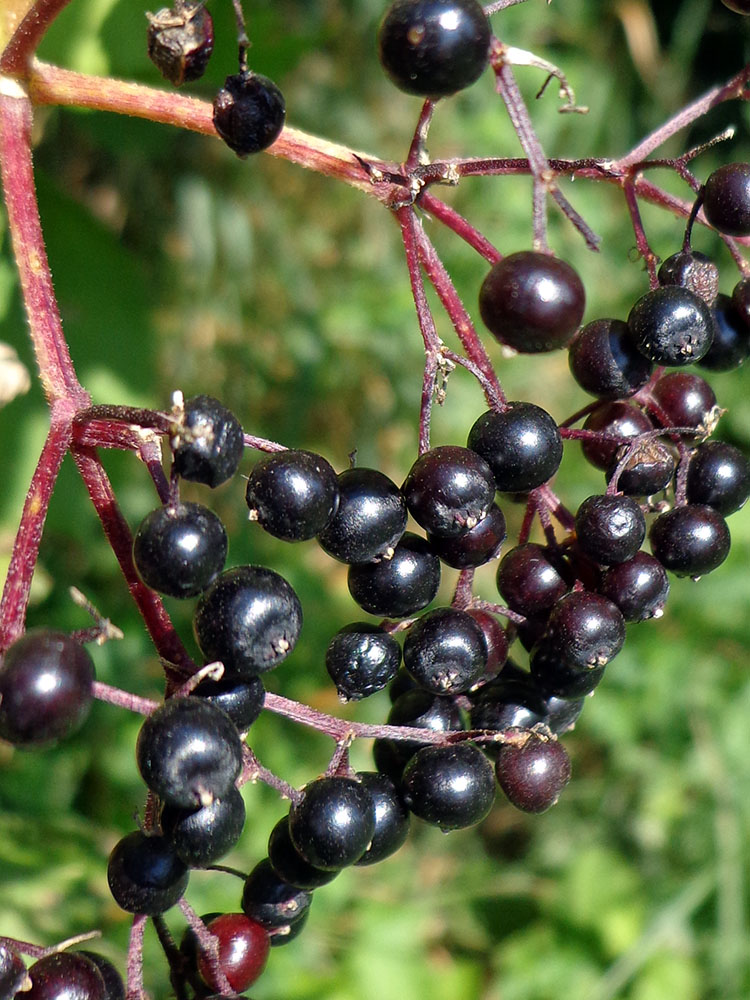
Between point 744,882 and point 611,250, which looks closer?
point 744,882

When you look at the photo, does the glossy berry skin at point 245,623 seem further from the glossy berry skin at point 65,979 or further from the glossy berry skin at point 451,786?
the glossy berry skin at point 65,979

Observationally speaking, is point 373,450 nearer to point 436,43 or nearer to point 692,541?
point 692,541

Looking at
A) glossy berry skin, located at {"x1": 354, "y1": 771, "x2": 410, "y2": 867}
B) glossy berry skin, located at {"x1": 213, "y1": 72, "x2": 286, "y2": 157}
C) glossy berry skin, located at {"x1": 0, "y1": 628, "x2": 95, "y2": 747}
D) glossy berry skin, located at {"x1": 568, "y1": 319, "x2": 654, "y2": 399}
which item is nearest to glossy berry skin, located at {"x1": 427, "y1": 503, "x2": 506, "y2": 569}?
glossy berry skin, located at {"x1": 568, "y1": 319, "x2": 654, "y2": 399}

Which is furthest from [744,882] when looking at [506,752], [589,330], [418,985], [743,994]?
[589,330]

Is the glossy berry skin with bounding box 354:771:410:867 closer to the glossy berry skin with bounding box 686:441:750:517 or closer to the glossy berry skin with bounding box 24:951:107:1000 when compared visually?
the glossy berry skin with bounding box 24:951:107:1000

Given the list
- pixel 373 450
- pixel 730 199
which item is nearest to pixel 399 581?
pixel 730 199

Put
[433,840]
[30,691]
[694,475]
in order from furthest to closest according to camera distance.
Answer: [433,840] < [694,475] < [30,691]

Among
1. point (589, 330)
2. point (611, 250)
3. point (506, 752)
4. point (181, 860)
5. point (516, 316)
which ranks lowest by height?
point (181, 860)

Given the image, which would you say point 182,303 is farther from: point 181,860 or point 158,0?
point 181,860
